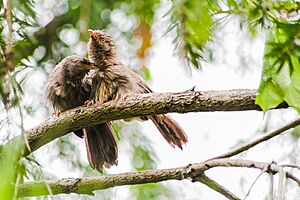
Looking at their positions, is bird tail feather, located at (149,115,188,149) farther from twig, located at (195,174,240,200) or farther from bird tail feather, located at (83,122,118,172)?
twig, located at (195,174,240,200)

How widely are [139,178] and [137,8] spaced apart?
4.44ft

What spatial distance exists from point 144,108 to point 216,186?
15.3 inches

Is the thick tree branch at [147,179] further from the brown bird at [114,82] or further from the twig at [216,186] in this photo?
the brown bird at [114,82]

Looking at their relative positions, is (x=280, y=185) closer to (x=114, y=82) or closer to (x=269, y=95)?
(x=269, y=95)

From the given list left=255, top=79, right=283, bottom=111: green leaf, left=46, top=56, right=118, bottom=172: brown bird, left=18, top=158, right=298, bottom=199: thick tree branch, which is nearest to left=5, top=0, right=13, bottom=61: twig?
left=255, top=79, right=283, bottom=111: green leaf

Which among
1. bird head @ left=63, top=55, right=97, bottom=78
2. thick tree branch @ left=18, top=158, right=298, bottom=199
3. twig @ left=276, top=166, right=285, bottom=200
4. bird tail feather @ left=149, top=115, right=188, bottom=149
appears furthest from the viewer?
bird head @ left=63, top=55, right=97, bottom=78

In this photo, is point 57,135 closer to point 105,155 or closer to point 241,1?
point 105,155

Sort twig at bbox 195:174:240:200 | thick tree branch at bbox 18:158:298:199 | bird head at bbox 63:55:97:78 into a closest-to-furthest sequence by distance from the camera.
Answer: thick tree branch at bbox 18:158:298:199
twig at bbox 195:174:240:200
bird head at bbox 63:55:97:78

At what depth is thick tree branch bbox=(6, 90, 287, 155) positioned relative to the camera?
2.07 metres

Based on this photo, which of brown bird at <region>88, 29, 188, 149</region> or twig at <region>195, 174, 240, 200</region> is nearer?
twig at <region>195, 174, 240, 200</region>

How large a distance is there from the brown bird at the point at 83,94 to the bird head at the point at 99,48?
0.27 ft

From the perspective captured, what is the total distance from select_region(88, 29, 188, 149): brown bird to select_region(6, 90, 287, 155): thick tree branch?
21 centimetres

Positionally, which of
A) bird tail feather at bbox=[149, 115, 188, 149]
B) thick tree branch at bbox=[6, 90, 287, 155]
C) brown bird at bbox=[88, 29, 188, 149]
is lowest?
thick tree branch at bbox=[6, 90, 287, 155]

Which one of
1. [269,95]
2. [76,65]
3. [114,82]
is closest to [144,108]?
[114,82]
